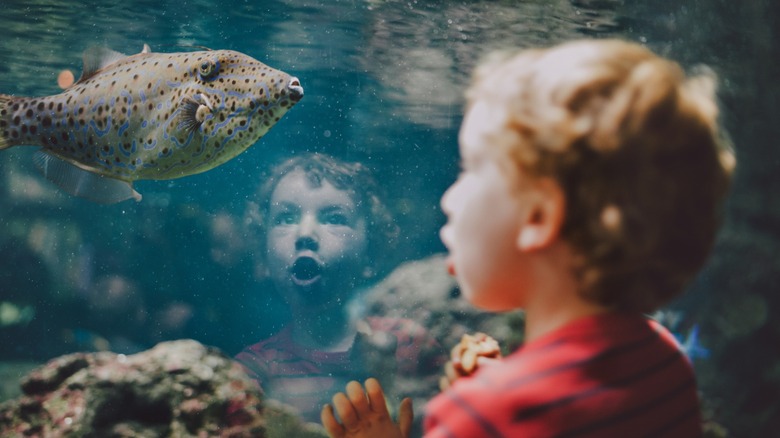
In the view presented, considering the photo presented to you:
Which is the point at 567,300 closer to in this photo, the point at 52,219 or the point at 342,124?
the point at 52,219

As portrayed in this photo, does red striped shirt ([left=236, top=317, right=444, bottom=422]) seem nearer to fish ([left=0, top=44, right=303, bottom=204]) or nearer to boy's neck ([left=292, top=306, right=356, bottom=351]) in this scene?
boy's neck ([left=292, top=306, right=356, bottom=351])

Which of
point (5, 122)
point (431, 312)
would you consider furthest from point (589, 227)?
point (431, 312)

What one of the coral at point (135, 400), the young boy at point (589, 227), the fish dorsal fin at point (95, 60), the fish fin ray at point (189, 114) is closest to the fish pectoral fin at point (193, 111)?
the fish fin ray at point (189, 114)

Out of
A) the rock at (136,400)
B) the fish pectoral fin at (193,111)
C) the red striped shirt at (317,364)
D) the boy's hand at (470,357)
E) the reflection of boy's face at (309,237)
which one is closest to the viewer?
the boy's hand at (470,357)

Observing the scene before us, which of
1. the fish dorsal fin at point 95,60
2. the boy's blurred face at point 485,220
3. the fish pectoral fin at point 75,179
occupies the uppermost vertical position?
the boy's blurred face at point 485,220

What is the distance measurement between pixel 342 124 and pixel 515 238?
21400 mm

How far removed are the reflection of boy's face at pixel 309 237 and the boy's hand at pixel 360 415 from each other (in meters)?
10.8

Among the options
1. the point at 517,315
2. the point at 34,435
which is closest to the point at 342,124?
the point at 517,315

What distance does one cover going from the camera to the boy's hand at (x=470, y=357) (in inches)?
64.7

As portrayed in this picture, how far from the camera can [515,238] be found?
1.25 m

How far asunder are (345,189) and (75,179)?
1011 centimetres

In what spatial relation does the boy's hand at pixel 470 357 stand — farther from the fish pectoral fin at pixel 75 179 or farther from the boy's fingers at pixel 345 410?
the fish pectoral fin at pixel 75 179

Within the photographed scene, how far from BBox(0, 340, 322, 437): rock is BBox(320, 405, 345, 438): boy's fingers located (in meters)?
2.84

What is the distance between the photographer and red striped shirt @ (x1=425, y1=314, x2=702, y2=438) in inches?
41.9
